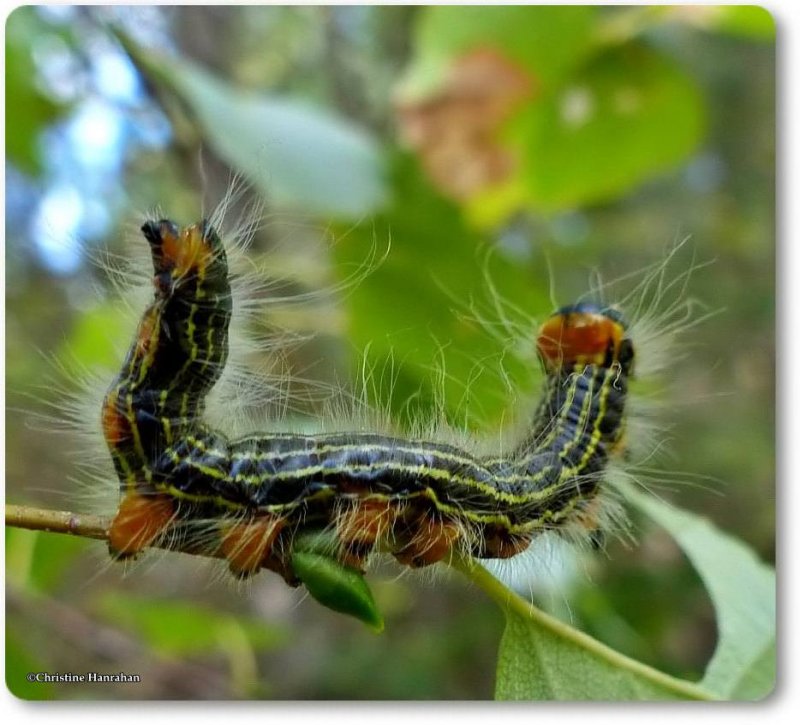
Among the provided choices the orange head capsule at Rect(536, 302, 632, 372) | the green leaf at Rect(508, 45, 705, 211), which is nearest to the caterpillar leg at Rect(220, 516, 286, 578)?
the orange head capsule at Rect(536, 302, 632, 372)

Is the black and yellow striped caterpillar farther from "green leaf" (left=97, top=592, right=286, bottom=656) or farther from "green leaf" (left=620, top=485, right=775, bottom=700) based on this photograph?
"green leaf" (left=97, top=592, right=286, bottom=656)

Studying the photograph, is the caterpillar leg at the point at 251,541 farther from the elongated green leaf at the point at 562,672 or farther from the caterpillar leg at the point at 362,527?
the elongated green leaf at the point at 562,672

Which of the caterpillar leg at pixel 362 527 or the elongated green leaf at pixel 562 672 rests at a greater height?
the caterpillar leg at pixel 362 527

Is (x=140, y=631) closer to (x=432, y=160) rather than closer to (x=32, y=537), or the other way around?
(x=32, y=537)

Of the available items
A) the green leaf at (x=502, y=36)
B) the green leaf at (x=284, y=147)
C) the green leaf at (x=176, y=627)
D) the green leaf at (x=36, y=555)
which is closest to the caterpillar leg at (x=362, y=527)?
the green leaf at (x=284, y=147)

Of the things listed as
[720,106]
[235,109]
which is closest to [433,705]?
[235,109]
